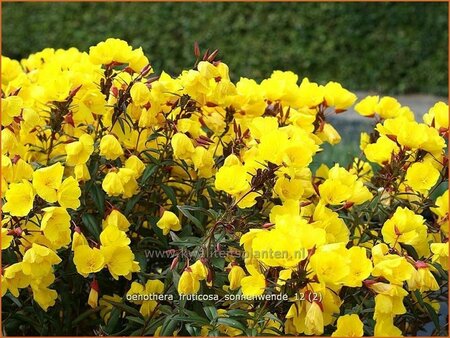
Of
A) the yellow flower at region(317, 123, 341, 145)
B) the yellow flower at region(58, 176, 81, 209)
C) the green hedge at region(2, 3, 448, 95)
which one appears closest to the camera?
the yellow flower at region(58, 176, 81, 209)

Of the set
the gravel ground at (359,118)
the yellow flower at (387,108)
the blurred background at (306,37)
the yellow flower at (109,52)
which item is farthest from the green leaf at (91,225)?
the blurred background at (306,37)

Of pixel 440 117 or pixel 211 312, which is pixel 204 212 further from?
pixel 440 117

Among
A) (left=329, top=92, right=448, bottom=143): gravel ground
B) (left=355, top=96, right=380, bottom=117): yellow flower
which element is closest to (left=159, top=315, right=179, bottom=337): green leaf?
(left=355, top=96, right=380, bottom=117): yellow flower

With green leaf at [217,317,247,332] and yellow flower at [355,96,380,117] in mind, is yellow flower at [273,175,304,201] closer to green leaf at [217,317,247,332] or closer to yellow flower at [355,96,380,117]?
green leaf at [217,317,247,332]

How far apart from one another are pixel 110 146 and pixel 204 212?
262 millimetres

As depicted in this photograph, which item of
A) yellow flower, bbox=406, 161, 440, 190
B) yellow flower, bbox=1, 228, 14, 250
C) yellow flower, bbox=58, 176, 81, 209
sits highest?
yellow flower, bbox=406, 161, 440, 190

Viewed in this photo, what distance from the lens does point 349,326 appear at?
1564mm

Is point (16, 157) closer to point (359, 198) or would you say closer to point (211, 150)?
point (211, 150)

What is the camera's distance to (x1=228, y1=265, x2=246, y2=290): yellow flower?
5.29 ft

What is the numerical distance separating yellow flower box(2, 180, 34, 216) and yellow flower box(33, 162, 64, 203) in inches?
0.8

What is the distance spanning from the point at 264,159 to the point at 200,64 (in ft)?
1.05

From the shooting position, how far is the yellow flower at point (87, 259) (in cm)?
167

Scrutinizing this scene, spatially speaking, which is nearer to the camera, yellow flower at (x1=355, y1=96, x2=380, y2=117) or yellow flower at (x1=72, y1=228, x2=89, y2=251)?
yellow flower at (x1=72, y1=228, x2=89, y2=251)

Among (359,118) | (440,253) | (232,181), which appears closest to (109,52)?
(232,181)
